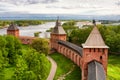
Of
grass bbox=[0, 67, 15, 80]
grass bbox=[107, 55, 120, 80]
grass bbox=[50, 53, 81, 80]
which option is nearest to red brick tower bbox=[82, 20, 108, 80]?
grass bbox=[50, 53, 81, 80]

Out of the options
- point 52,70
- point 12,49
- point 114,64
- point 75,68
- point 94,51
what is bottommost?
point 114,64

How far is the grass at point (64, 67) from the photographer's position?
48.9 meters

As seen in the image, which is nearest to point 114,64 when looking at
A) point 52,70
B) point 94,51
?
point 52,70

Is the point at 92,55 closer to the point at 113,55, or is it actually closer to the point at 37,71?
the point at 37,71

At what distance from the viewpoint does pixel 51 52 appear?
7544 centimetres

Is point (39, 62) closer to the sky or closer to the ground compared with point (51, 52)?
closer to the sky

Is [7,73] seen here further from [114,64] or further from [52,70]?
[114,64]

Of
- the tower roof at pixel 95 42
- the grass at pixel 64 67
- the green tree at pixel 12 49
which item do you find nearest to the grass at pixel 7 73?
the green tree at pixel 12 49

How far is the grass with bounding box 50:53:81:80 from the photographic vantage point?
48.9 meters

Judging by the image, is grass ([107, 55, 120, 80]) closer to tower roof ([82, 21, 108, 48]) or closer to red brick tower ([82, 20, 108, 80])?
red brick tower ([82, 20, 108, 80])

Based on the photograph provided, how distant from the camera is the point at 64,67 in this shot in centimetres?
5703

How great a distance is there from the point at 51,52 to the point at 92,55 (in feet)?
117

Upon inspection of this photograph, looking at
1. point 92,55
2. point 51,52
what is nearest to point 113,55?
point 51,52

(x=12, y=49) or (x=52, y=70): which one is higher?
(x=12, y=49)
